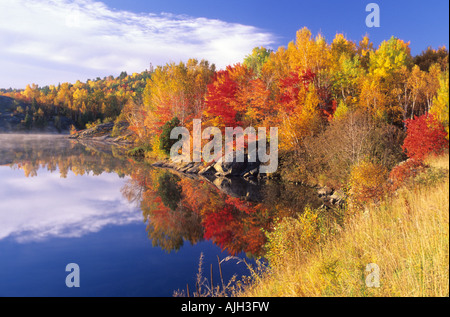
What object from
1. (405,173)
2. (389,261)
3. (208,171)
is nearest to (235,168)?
(208,171)

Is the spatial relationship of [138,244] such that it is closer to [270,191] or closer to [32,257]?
[32,257]

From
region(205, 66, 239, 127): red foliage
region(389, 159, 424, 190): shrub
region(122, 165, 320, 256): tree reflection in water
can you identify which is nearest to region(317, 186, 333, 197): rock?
region(122, 165, 320, 256): tree reflection in water

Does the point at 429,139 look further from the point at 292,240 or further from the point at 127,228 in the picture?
the point at 127,228

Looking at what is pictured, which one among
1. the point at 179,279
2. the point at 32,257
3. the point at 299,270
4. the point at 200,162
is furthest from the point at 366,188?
the point at 200,162

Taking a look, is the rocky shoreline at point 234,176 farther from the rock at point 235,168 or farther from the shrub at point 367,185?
the shrub at point 367,185

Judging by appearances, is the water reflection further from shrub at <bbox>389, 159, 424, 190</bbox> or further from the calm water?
shrub at <bbox>389, 159, 424, 190</bbox>

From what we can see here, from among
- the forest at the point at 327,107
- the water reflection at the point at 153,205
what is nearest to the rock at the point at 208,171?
the water reflection at the point at 153,205

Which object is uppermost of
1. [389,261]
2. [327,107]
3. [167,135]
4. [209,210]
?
[327,107]

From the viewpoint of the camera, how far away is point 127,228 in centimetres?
1784

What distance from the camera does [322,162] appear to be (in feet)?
89.7

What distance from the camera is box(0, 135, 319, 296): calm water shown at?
1190cm

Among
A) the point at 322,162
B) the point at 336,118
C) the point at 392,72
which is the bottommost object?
the point at 322,162

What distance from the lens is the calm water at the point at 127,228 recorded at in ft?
39.0
